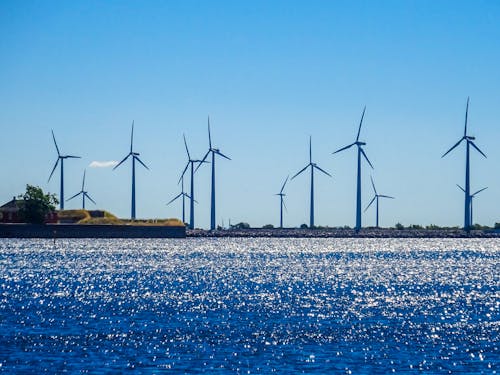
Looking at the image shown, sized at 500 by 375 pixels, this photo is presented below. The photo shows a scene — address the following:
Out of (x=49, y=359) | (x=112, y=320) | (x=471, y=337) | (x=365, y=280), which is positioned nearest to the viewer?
(x=49, y=359)

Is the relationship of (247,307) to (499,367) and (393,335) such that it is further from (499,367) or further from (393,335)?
(499,367)

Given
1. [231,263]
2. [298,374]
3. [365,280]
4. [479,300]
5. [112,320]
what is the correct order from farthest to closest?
[231,263] → [365,280] → [479,300] → [112,320] → [298,374]

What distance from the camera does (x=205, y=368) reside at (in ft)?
165

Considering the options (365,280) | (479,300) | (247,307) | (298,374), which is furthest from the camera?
(365,280)

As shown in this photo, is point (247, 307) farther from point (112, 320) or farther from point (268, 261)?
point (268, 261)

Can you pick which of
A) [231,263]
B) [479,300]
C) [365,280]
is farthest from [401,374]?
[231,263]

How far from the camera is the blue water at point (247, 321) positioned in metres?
52.5

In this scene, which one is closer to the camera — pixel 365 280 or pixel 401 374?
pixel 401 374

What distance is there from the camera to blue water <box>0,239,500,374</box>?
2067 inches

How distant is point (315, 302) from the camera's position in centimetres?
8412

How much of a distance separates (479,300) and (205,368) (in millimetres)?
43134

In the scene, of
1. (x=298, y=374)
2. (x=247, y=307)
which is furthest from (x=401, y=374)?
(x=247, y=307)

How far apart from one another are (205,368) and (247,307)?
2919 centimetres

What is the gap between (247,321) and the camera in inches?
2731
